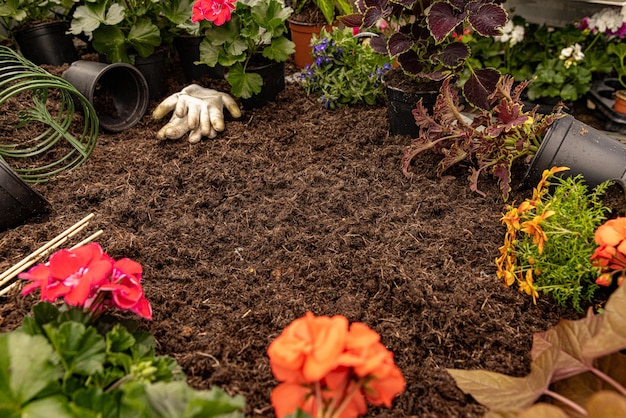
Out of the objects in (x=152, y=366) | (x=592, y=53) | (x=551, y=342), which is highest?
(x=152, y=366)

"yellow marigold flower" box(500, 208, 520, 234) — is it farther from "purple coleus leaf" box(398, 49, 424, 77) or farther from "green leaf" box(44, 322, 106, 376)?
"green leaf" box(44, 322, 106, 376)

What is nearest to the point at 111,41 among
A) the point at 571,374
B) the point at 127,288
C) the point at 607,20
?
the point at 127,288

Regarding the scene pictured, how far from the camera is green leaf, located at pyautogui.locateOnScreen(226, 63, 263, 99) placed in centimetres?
255

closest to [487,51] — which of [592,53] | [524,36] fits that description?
[524,36]

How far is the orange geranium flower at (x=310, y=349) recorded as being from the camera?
745 mm

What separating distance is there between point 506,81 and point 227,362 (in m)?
1.49

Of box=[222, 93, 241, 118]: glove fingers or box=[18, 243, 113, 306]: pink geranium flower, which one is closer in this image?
box=[18, 243, 113, 306]: pink geranium flower

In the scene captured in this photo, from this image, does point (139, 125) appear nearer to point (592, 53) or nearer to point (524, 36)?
point (524, 36)

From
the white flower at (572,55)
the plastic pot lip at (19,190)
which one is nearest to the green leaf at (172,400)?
the plastic pot lip at (19,190)

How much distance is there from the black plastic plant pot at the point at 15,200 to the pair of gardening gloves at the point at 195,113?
2.49 ft

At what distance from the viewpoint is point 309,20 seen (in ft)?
11.1

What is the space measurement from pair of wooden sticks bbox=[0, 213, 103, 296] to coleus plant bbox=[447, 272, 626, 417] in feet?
4.21

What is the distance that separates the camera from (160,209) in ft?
6.54

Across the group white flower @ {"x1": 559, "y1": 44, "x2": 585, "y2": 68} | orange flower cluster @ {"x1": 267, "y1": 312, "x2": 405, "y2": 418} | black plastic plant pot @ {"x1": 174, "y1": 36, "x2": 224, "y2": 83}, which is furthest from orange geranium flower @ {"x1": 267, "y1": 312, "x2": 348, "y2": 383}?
white flower @ {"x1": 559, "y1": 44, "x2": 585, "y2": 68}
